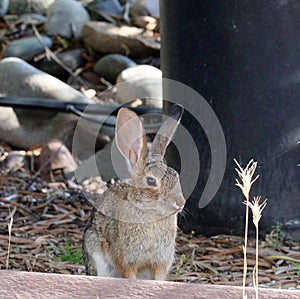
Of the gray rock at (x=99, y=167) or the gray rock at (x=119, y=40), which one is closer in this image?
the gray rock at (x=99, y=167)

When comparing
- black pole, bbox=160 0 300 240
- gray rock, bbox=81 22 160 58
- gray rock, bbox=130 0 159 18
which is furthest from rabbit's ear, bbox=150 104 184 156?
gray rock, bbox=130 0 159 18

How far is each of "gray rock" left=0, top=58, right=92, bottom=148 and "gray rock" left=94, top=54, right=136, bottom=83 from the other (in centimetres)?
138

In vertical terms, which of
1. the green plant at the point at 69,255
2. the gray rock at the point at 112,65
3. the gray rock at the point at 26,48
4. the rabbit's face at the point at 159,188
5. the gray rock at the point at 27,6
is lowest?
the green plant at the point at 69,255

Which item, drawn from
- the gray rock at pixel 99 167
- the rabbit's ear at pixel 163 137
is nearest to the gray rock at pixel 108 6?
the gray rock at pixel 99 167

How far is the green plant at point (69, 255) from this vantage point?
503cm

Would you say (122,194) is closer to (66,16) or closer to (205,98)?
(205,98)

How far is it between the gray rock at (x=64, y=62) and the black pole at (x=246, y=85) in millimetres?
4235

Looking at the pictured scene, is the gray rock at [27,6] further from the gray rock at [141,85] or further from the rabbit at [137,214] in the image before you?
the rabbit at [137,214]

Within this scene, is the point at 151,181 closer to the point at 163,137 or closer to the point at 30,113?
the point at 163,137

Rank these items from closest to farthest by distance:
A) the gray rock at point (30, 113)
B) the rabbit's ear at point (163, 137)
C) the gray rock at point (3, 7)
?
the rabbit's ear at point (163, 137) < the gray rock at point (30, 113) < the gray rock at point (3, 7)

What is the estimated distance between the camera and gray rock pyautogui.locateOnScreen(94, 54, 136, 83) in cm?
927

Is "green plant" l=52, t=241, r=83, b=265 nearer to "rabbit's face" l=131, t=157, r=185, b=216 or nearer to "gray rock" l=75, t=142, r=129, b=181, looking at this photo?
"rabbit's face" l=131, t=157, r=185, b=216

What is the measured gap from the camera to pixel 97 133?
7.56m

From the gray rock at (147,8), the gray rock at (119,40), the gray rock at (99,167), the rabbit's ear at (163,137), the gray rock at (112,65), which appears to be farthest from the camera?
the gray rock at (147,8)
